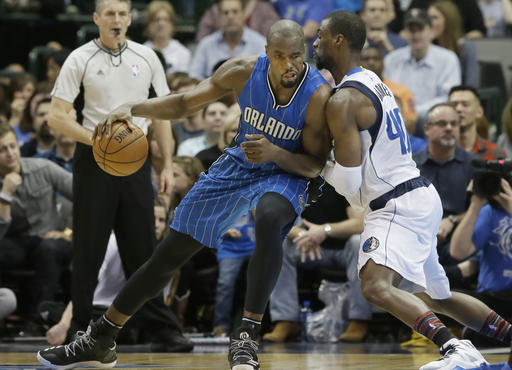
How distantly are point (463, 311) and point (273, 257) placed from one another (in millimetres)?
1189

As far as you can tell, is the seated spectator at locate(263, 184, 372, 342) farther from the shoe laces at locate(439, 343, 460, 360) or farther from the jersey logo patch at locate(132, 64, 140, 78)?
the shoe laces at locate(439, 343, 460, 360)

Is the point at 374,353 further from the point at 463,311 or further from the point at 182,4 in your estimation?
the point at 182,4

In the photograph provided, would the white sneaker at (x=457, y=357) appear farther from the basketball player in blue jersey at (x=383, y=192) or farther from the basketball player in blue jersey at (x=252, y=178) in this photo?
the basketball player in blue jersey at (x=252, y=178)

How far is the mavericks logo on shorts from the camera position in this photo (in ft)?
15.0

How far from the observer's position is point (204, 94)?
16.4ft

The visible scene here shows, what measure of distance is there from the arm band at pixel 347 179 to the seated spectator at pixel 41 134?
4.87 meters

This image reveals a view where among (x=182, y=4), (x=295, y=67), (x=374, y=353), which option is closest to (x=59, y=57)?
(x=182, y=4)

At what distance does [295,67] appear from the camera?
459cm

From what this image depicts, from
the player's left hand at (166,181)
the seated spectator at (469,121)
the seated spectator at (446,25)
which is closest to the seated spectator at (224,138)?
the player's left hand at (166,181)

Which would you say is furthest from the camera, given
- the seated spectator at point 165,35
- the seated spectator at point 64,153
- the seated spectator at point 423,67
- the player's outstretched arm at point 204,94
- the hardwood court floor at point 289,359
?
the seated spectator at point 165,35

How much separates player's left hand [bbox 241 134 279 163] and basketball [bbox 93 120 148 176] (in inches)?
32.8

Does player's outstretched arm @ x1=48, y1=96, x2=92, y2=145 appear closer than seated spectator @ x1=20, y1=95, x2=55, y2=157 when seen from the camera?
Yes

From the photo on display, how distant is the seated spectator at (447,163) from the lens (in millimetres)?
7742

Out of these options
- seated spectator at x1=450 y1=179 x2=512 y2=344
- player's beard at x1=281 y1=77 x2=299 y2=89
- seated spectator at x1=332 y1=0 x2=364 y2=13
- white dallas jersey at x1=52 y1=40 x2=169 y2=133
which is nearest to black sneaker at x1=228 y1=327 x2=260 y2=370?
player's beard at x1=281 y1=77 x2=299 y2=89
